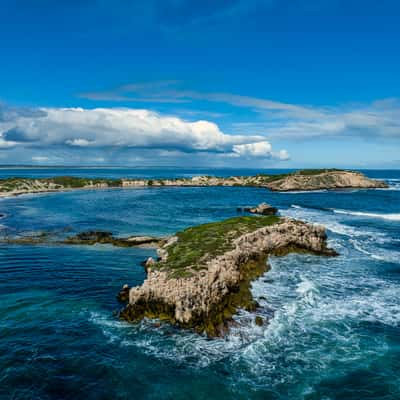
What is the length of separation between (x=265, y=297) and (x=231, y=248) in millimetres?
7490

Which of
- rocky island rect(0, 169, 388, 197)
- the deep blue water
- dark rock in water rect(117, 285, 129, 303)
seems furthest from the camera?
rocky island rect(0, 169, 388, 197)

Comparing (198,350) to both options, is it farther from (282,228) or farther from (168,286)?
(282,228)

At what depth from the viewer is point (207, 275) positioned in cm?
2703

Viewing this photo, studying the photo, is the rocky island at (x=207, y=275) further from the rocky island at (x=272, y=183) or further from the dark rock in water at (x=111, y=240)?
the rocky island at (x=272, y=183)

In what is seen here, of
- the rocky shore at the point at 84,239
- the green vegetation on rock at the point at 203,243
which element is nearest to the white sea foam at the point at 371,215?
the green vegetation on rock at the point at 203,243

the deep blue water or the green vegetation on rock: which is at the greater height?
the green vegetation on rock

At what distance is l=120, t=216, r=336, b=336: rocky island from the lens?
24.7m

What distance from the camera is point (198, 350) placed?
2095 cm

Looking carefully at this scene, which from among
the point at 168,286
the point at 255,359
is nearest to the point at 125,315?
the point at 168,286

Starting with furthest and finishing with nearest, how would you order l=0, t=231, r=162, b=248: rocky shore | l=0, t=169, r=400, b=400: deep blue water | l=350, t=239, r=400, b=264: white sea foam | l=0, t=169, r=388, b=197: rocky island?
l=0, t=169, r=388, b=197: rocky island → l=0, t=231, r=162, b=248: rocky shore → l=350, t=239, r=400, b=264: white sea foam → l=0, t=169, r=400, b=400: deep blue water

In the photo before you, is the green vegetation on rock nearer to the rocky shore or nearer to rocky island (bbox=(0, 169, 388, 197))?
the rocky shore

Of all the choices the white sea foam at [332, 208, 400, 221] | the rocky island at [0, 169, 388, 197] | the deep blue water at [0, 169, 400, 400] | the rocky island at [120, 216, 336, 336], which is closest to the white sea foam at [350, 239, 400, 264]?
the deep blue water at [0, 169, 400, 400]

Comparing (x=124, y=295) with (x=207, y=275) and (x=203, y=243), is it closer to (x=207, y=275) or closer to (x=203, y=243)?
(x=207, y=275)

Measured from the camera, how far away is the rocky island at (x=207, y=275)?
24.7m
